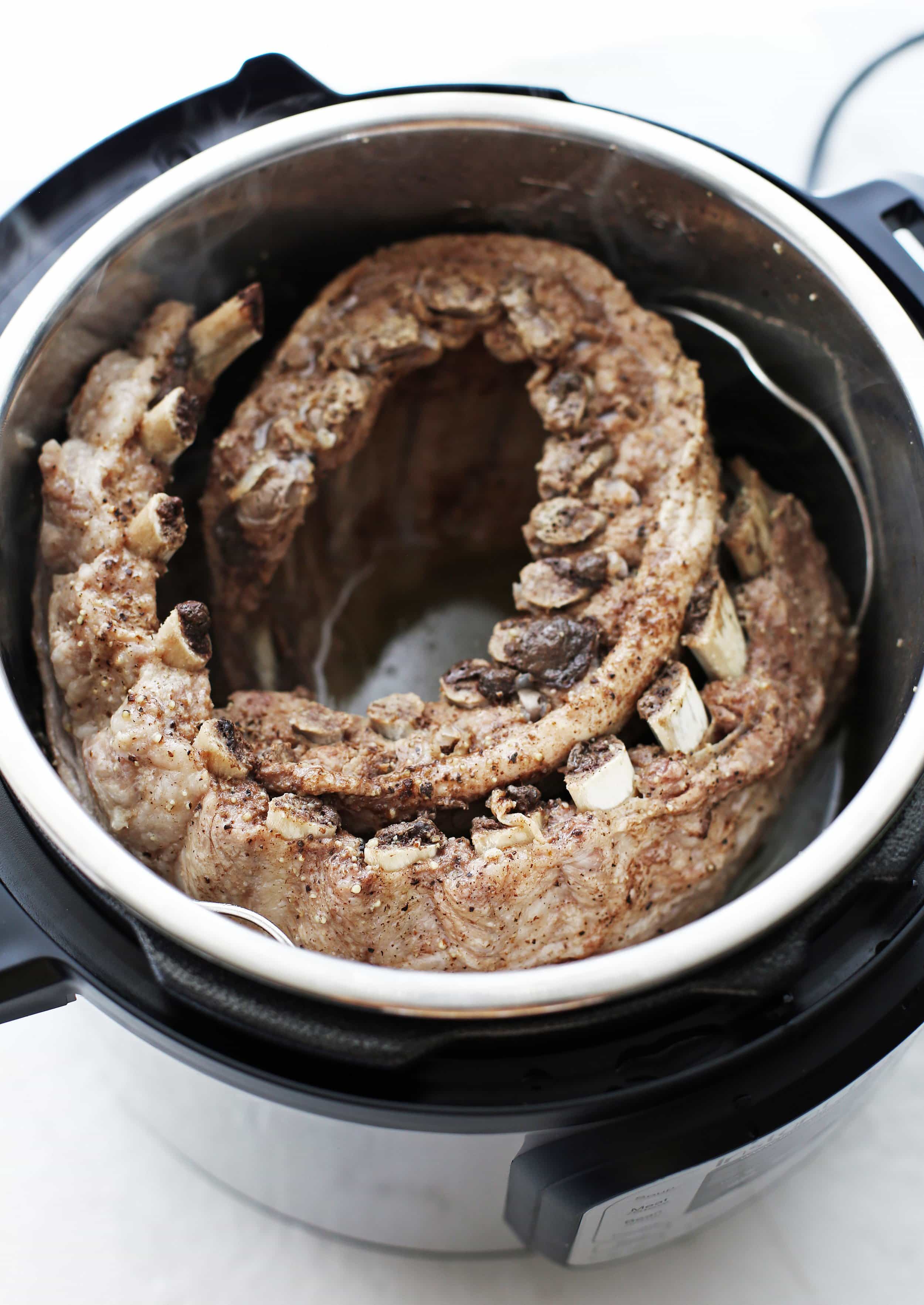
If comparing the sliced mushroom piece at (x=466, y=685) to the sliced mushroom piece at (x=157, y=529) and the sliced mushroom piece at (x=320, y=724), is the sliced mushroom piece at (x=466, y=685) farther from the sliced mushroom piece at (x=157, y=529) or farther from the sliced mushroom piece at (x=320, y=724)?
the sliced mushroom piece at (x=157, y=529)

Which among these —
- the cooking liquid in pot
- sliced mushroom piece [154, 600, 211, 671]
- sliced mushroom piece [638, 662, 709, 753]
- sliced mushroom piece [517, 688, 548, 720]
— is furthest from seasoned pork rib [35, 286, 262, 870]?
sliced mushroom piece [638, 662, 709, 753]

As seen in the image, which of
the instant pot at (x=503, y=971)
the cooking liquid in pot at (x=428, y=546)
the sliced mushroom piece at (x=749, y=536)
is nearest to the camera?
the instant pot at (x=503, y=971)

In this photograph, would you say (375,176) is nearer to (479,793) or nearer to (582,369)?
(582,369)

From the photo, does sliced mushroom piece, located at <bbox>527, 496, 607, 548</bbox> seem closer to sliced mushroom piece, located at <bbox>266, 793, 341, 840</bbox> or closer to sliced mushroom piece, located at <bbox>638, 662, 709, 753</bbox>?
sliced mushroom piece, located at <bbox>638, 662, 709, 753</bbox>

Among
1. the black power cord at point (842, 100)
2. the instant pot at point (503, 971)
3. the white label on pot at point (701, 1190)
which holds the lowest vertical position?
the white label on pot at point (701, 1190)

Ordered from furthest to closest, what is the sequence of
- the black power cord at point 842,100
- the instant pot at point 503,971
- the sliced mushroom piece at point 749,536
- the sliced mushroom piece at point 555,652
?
the black power cord at point 842,100 → the sliced mushroom piece at point 749,536 → the sliced mushroom piece at point 555,652 → the instant pot at point 503,971

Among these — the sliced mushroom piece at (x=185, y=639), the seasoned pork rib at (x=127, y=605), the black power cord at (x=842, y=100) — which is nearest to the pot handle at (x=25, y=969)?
the seasoned pork rib at (x=127, y=605)

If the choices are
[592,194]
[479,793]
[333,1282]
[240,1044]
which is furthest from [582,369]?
[333,1282]
